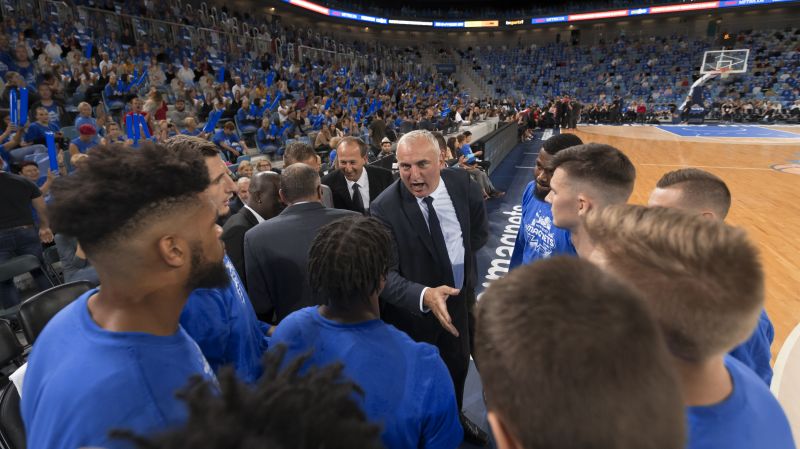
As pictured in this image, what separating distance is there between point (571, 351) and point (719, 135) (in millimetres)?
23761

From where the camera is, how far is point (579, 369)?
612mm

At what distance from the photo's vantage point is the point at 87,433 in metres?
0.87

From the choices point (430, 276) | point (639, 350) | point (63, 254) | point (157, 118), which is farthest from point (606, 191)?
point (157, 118)

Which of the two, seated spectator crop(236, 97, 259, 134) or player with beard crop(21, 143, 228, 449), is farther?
seated spectator crop(236, 97, 259, 134)

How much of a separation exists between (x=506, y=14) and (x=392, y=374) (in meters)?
40.6

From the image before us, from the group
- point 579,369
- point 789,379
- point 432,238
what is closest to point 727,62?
point 789,379

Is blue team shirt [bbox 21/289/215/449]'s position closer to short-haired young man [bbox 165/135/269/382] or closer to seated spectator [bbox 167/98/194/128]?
short-haired young man [bbox 165/135/269/382]

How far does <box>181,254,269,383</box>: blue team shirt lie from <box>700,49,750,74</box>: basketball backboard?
30526 mm

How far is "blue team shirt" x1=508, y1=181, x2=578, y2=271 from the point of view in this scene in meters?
2.50

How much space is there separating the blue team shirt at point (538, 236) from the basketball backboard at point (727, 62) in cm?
2860

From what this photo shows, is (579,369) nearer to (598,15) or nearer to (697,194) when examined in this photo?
(697,194)

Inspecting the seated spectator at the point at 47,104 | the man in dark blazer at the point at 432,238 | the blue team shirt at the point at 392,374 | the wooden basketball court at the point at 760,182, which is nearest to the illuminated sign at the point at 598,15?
the wooden basketball court at the point at 760,182

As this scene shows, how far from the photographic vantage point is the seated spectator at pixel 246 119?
35.7 feet

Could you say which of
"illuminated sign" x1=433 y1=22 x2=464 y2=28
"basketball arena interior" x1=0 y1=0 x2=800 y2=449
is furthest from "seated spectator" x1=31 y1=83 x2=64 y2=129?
"illuminated sign" x1=433 y1=22 x2=464 y2=28
